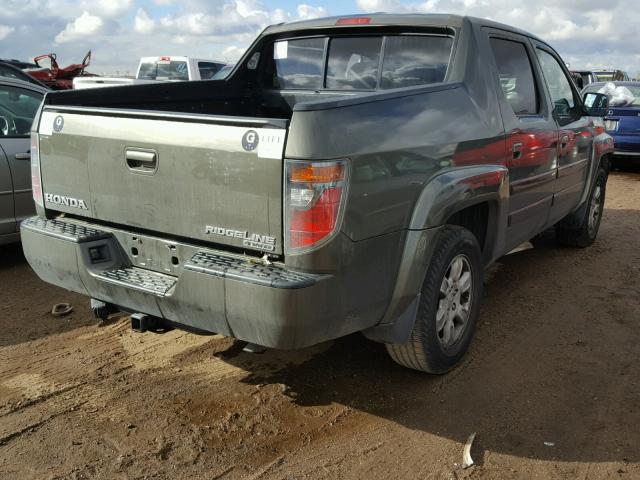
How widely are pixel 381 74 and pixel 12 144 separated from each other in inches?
134

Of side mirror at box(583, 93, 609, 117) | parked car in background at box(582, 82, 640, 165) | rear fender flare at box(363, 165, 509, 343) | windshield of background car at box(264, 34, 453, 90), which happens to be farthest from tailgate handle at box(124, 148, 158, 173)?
parked car in background at box(582, 82, 640, 165)

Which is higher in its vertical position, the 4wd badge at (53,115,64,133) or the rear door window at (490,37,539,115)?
the rear door window at (490,37,539,115)

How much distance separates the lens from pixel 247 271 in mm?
2752

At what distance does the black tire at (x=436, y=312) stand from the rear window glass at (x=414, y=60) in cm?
106

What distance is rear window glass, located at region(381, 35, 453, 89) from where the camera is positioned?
3.92 meters

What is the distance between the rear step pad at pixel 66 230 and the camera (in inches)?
129

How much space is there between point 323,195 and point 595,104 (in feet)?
13.4

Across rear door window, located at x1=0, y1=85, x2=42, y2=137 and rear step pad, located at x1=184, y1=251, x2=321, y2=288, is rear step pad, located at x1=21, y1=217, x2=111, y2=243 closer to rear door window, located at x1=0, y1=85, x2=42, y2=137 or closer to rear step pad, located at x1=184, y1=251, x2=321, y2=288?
rear step pad, located at x1=184, y1=251, x2=321, y2=288

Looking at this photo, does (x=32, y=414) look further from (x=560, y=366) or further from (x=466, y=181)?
(x=560, y=366)

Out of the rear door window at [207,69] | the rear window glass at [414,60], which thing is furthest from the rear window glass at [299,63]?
the rear door window at [207,69]

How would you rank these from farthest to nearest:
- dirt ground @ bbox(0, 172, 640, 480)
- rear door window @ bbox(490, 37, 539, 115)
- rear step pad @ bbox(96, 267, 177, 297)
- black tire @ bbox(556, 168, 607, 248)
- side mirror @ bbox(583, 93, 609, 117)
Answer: black tire @ bbox(556, 168, 607, 248), side mirror @ bbox(583, 93, 609, 117), rear door window @ bbox(490, 37, 539, 115), rear step pad @ bbox(96, 267, 177, 297), dirt ground @ bbox(0, 172, 640, 480)

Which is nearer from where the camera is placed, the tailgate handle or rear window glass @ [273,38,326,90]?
the tailgate handle

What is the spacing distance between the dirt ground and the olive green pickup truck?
41 cm

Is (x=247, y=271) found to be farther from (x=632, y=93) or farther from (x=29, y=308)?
(x=632, y=93)
